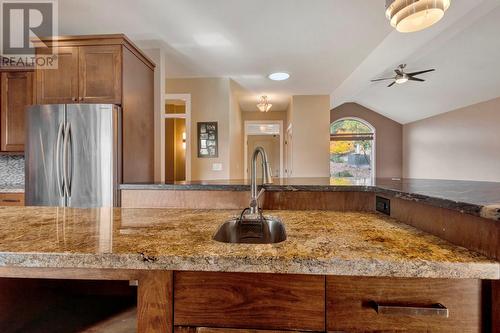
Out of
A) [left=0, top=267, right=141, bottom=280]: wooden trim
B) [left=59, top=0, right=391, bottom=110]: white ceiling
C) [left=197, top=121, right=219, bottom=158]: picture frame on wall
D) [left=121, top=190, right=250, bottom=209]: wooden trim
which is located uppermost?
[left=59, top=0, right=391, bottom=110]: white ceiling

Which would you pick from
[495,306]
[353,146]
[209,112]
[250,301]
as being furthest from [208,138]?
[353,146]

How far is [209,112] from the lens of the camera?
4.20 m

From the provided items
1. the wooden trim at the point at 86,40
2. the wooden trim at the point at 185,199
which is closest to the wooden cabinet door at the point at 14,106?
the wooden trim at the point at 86,40

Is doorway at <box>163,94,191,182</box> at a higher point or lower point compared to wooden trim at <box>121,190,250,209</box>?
higher

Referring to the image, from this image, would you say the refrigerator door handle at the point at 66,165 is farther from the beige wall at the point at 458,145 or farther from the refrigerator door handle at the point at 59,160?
the beige wall at the point at 458,145

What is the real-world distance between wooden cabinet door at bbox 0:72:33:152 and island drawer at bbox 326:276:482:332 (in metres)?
3.73

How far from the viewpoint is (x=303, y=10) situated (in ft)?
7.95

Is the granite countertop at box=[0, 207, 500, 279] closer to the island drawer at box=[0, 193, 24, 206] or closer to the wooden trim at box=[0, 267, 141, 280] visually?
the wooden trim at box=[0, 267, 141, 280]

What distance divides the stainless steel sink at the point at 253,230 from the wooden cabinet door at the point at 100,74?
6.44 feet

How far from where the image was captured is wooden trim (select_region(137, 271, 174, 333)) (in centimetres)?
74

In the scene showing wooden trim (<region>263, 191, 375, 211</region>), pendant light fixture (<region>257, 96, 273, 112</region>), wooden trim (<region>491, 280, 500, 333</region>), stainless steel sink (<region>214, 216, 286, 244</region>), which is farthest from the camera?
pendant light fixture (<region>257, 96, 273, 112</region>)

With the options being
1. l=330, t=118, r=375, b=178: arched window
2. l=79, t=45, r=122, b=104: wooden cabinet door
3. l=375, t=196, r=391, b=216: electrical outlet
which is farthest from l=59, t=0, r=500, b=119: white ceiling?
l=330, t=118, r=375, b=178: arched window

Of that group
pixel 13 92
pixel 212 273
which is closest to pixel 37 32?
pixel 13 92

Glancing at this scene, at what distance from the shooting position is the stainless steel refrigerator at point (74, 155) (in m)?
2.36
